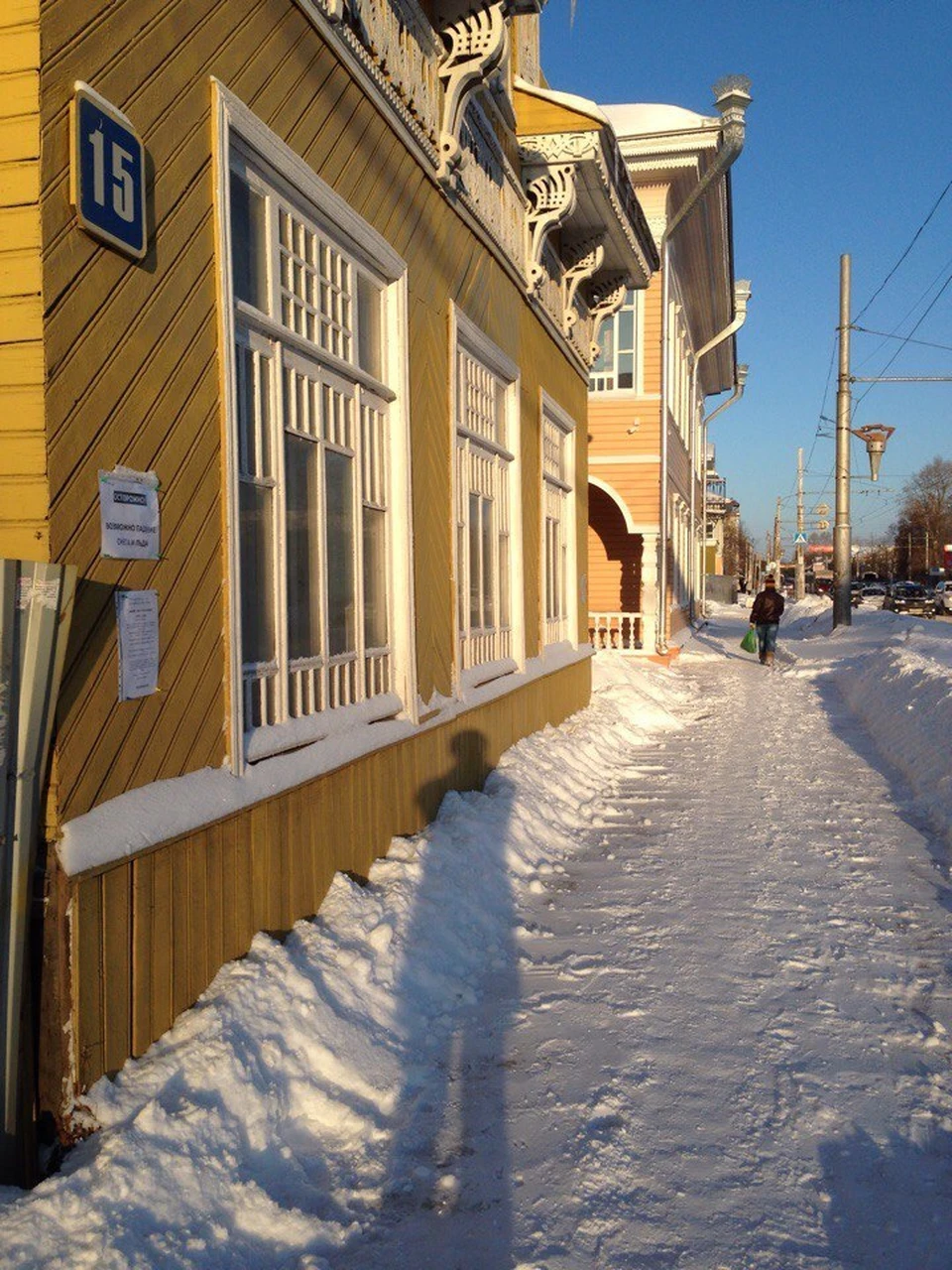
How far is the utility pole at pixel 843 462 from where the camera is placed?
23562 millimetres

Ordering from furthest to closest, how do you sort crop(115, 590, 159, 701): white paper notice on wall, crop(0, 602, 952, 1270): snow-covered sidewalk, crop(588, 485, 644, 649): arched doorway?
crop(588, 485, 644, 649): arched doorway < crop(115, 590, 159, 701): white paper notice on wall < crop(0, 602, 952, 1270): snow-covered sidewalk

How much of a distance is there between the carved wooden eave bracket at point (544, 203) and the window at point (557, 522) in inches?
58.8

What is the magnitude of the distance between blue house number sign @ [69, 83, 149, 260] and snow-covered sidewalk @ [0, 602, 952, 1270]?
7.85ft

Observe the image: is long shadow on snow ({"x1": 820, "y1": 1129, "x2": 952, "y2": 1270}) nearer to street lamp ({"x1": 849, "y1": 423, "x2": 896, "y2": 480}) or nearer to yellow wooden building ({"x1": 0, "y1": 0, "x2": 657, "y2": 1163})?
yellow wooden building ({"x1": 0, "y1": 0, "x2": 657, "y2": 1163})

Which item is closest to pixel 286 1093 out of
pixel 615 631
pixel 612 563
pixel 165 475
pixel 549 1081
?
pixel 549 1081

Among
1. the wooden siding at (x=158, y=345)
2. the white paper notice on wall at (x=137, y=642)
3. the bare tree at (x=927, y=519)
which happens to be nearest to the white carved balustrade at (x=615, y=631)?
the wooden siding at (x=158, y=345)

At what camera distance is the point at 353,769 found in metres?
4.62

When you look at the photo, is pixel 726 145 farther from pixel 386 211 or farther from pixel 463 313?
pixel 386 211

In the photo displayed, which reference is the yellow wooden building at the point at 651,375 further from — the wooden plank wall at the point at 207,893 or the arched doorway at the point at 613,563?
the wooden plank wall at the point at 207,893

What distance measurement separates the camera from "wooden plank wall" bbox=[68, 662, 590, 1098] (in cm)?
277

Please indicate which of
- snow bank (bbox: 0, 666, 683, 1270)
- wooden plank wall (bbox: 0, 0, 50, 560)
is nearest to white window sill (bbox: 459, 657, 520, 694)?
snow bank (bbox: 0, 666, 683, 1270)

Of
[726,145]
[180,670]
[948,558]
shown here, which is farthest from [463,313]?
[948,558]

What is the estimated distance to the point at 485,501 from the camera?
25.7 feet

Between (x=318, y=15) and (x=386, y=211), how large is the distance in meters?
1.15
